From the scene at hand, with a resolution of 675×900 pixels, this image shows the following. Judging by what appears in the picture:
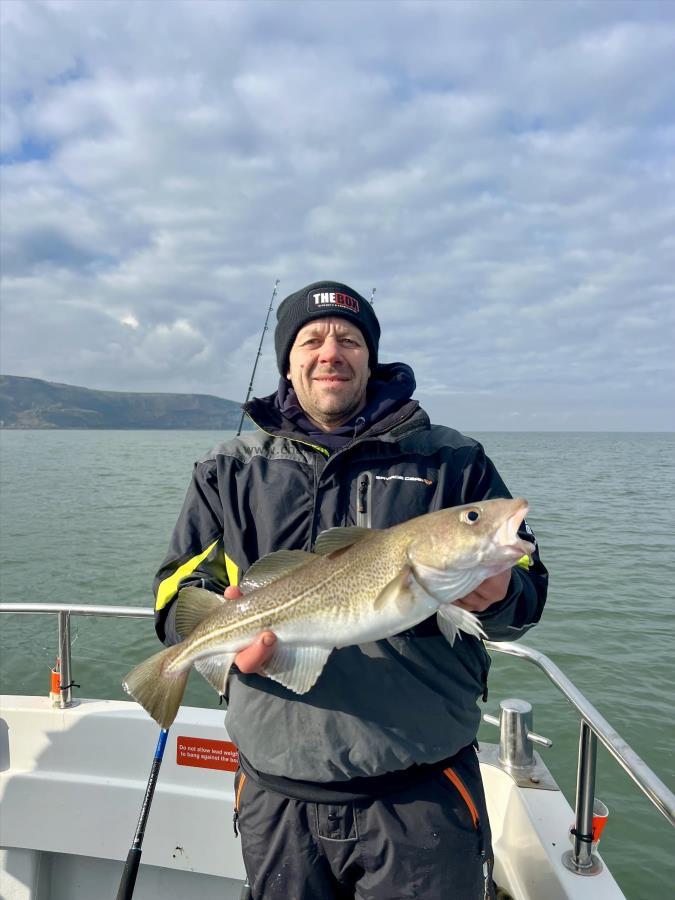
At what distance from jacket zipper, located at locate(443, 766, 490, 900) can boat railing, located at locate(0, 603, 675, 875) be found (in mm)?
662

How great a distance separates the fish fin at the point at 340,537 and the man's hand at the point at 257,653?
17.1 inches

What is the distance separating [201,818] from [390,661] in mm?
2476

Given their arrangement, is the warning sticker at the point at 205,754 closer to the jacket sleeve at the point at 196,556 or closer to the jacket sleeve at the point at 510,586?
the jacket sleeve at the point at 196,556

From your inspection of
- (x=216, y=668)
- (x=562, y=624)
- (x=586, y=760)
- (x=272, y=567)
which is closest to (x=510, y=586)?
(x=272, y=567)

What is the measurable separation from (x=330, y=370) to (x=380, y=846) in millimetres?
2196

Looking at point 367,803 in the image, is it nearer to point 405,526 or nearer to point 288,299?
point 405,526

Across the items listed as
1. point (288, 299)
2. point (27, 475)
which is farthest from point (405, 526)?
point (27, 475)

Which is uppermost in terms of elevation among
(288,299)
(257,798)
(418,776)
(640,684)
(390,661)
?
(288,299)

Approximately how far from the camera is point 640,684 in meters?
9.47

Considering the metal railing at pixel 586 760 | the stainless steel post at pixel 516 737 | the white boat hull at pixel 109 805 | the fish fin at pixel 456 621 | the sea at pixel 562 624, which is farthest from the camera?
the sea at pixel 562 624

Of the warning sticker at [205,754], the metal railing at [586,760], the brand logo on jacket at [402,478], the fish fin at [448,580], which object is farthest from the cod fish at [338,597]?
the warning sticker at [205,754]

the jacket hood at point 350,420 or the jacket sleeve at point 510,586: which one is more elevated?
A: the jacket hood at point 350,420

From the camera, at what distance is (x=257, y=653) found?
2.59 m

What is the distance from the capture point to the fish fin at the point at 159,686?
270 cm
